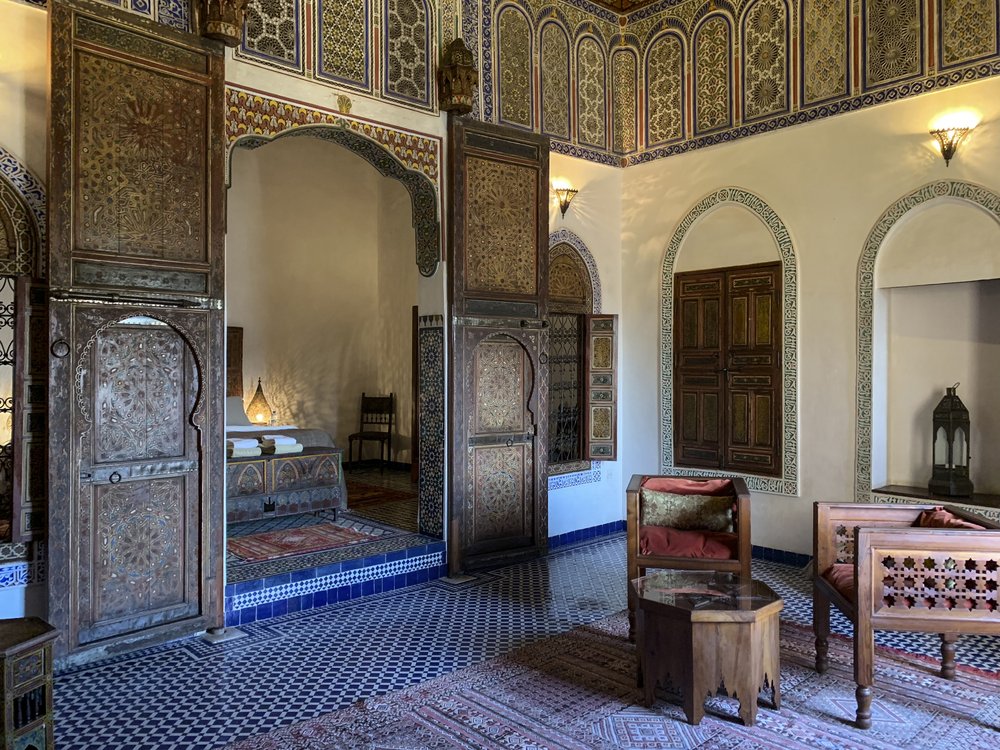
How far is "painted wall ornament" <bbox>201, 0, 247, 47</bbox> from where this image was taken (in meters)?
3.91

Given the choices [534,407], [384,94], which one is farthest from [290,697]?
[384,94]

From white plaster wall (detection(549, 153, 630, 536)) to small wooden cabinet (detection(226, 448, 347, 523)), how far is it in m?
1.73

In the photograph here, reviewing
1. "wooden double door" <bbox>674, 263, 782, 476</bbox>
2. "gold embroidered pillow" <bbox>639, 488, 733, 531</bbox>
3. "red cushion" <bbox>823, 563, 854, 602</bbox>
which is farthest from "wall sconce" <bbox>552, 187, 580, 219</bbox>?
"red cushion" <bbox>823, 563, 854, 602</bbox>

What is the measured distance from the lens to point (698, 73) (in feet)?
19.6

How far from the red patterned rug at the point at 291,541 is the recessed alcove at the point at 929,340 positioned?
139 inches

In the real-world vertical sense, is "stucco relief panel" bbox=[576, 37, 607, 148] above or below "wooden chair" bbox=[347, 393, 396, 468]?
above

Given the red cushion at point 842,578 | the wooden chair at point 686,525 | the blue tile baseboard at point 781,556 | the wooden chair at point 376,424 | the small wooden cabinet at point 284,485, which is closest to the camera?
the red cushion at point 842,578

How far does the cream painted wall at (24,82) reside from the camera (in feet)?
11.5

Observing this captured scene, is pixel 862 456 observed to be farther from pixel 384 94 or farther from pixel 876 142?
pixel 384 94

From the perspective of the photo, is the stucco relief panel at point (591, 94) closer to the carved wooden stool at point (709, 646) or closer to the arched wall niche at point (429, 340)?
the arched wall niche at point (429, 340)

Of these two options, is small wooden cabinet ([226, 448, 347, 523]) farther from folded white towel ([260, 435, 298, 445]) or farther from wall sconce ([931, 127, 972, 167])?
wall sconce ([931, 127, 972, 167])

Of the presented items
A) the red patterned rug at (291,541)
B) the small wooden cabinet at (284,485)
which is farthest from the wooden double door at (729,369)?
the small wooden cabinet at (284,485)

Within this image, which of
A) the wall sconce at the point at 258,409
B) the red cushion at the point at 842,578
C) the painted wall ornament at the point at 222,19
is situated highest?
the painted wall ornament at the point at 222,19

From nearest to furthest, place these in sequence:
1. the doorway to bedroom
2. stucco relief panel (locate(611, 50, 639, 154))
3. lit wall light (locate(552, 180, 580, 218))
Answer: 1. lit wall light (locate(552, 180, 580, 218))
2. stucco relief panel (locate(611, 50, 639, 154))
3. the doorway to bedroom
